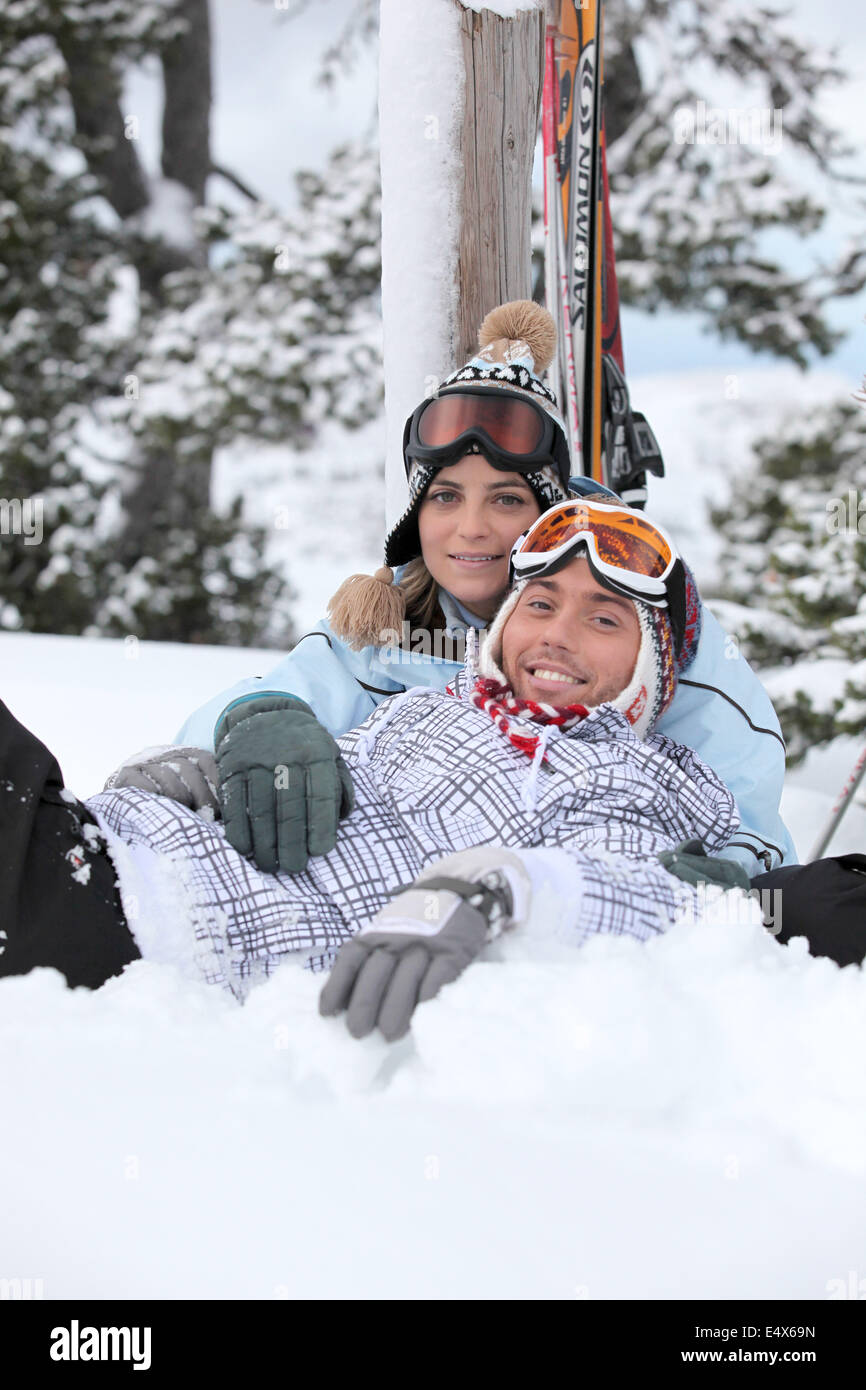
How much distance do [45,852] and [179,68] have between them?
10177mm

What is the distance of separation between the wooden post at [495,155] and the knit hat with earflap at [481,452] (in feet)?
1.17

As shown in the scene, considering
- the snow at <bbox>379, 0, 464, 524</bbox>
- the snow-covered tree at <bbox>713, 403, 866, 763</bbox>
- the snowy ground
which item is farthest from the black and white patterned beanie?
the snow-covered tree at <bbox>713, 403, 866, 763</bbox>

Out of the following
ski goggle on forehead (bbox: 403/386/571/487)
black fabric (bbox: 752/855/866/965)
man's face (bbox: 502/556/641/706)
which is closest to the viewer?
black fabric (bbox: 752/855/866/965)

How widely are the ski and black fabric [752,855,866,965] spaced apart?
160cm

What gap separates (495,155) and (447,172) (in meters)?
0.16

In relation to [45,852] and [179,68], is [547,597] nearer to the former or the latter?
[45,852]

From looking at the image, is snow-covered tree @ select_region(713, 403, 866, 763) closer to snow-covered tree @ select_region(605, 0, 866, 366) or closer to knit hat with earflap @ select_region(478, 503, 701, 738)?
snow-covered tree @ select_region(605, 0, 866, 366)

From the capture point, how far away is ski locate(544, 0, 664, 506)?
134 inches

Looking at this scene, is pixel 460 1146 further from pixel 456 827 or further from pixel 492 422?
pixel 492 422

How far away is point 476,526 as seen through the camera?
2557 millimetres

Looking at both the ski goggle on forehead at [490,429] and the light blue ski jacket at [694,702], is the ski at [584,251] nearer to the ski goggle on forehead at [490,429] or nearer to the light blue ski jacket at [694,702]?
the ski goggle on forehead at [490,429]

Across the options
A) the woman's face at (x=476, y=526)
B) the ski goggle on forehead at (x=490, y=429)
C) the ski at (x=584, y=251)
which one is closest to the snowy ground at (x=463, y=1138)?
the woman's face at (x=476, y=526)

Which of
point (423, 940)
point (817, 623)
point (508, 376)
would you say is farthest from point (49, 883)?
point (817, 623)
